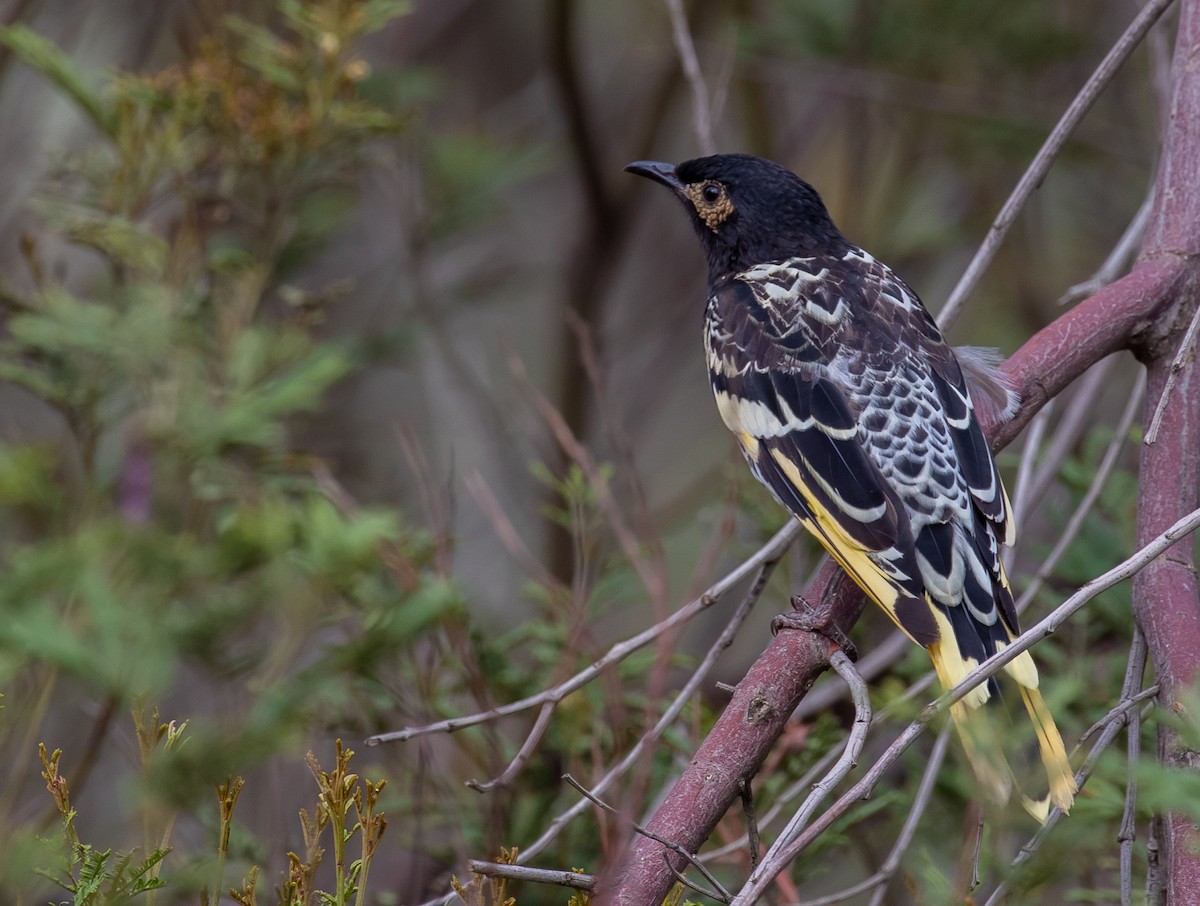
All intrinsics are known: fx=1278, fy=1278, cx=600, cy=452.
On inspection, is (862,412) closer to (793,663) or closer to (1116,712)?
(793,663)

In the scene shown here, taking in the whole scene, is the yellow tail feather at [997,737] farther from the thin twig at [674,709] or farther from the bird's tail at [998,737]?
the thin twig at [674,709]

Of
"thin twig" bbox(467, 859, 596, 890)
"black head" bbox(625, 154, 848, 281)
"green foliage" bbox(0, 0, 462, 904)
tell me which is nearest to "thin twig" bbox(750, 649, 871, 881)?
"thin twig" bbox(467, 859, 596, 890)

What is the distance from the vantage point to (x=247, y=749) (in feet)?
6.31

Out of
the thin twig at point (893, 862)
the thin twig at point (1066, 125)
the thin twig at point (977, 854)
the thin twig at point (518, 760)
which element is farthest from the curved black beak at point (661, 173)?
the thin twig at point (977, 854)

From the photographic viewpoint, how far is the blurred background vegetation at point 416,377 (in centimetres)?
236

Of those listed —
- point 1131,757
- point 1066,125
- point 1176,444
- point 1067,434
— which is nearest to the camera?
point 1131,757

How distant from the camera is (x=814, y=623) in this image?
249 cm

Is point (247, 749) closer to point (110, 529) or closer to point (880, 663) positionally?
point (110, 529)

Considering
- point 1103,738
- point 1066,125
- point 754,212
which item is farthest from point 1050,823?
point 754,212

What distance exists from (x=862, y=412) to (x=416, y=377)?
3984mm

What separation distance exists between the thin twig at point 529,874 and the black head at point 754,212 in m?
2.28

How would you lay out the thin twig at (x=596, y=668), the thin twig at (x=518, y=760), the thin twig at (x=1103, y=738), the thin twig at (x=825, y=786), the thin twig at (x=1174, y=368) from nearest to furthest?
the thin twig at (x=825, y=786) → the thin twig at (x=1103, y=738) → the thin twig at (x=518, y=760) → the thin twig at (x=596, y=668) → the thin twig at (x=1174, y=368)

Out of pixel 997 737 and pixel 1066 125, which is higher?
pixel 1066 125

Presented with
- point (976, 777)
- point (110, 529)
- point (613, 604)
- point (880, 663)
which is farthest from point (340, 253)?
point (976, 777)
